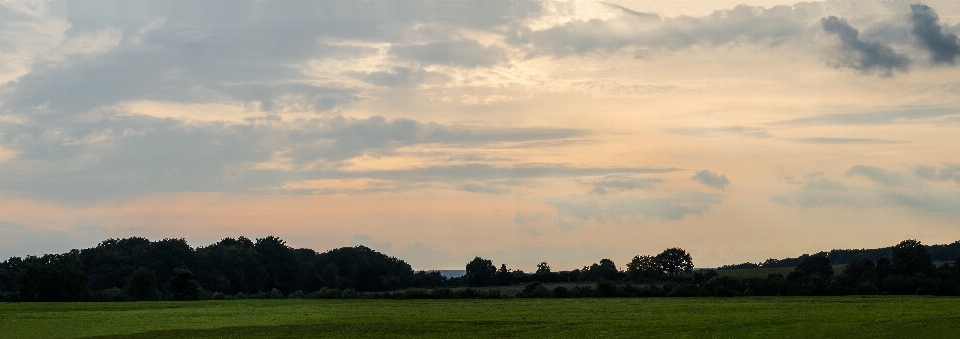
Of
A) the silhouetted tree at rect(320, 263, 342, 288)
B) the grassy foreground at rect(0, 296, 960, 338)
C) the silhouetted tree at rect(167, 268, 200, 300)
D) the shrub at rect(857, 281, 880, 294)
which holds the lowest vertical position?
the grassy foreground at rect(0, 296, 960, 338)

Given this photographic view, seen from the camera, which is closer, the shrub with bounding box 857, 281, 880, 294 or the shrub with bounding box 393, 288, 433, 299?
the shrub with bounding box 857, 281, 880, 294

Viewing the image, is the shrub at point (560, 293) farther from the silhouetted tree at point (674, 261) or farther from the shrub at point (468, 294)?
the silhouetted tree at point (674, 261)

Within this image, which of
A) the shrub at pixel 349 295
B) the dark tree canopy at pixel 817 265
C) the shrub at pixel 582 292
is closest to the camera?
the shrub at pixel 582 292

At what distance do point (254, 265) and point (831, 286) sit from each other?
116412mm

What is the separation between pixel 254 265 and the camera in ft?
572

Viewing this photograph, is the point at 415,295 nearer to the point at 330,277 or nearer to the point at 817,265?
the point at 330,277

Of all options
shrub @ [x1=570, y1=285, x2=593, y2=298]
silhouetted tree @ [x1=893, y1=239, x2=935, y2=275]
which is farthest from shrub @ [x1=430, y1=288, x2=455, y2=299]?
silhouetted tree @ [x1=893, y1=239, x2=935, y2=275]

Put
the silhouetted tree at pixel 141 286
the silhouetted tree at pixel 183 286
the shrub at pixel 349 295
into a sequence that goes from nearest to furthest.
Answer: the silhouetted tree at pixel 183 286 < the silhouetted tree at pixel 141 286 < the shrub at pixel 349 295

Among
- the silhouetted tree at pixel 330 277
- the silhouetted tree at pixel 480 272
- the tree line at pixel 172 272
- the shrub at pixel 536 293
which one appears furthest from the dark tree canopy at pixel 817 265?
the silhouetted tree at pixel 330 277

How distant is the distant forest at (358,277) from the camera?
372 feet

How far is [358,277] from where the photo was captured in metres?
184

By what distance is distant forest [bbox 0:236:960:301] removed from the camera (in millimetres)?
113312

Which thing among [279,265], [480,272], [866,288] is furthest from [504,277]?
[866,288]

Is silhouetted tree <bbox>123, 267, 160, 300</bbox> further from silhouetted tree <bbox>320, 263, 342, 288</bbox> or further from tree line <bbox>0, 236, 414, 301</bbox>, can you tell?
silhouetted tree <bbox>320, 263, 342, 288</bbox>
